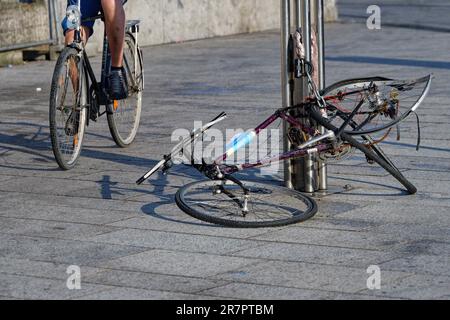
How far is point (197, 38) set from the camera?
57.9 ft

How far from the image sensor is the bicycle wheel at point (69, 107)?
733cm

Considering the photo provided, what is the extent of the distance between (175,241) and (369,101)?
147 cm

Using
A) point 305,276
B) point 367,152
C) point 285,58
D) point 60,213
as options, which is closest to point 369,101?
point 367,152

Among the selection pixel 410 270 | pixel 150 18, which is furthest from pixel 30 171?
pixel 150 18

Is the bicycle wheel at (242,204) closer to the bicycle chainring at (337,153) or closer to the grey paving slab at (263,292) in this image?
the bicycle chainring at (337,153)

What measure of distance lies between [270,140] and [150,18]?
8.55 meters

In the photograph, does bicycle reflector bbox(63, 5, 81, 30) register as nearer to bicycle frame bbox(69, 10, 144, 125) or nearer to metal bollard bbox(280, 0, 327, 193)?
bicycle frame bbox(69, 10, 144, 125)

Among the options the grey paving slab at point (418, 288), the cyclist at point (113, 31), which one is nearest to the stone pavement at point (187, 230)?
the grey paving slab at point (418, 288)

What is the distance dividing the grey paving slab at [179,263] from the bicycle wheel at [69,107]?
2.10 metres

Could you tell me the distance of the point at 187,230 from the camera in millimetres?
5848

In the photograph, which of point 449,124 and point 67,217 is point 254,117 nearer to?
point 449,124

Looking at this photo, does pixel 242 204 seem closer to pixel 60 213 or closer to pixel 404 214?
pixel 404 214

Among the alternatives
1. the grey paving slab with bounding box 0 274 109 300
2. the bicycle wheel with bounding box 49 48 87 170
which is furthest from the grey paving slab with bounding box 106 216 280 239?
the bicycle wheel with bounding box 49 48 87 170

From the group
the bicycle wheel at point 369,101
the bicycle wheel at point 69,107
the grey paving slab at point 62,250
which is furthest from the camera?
the bicycle wheel at point 69,107
